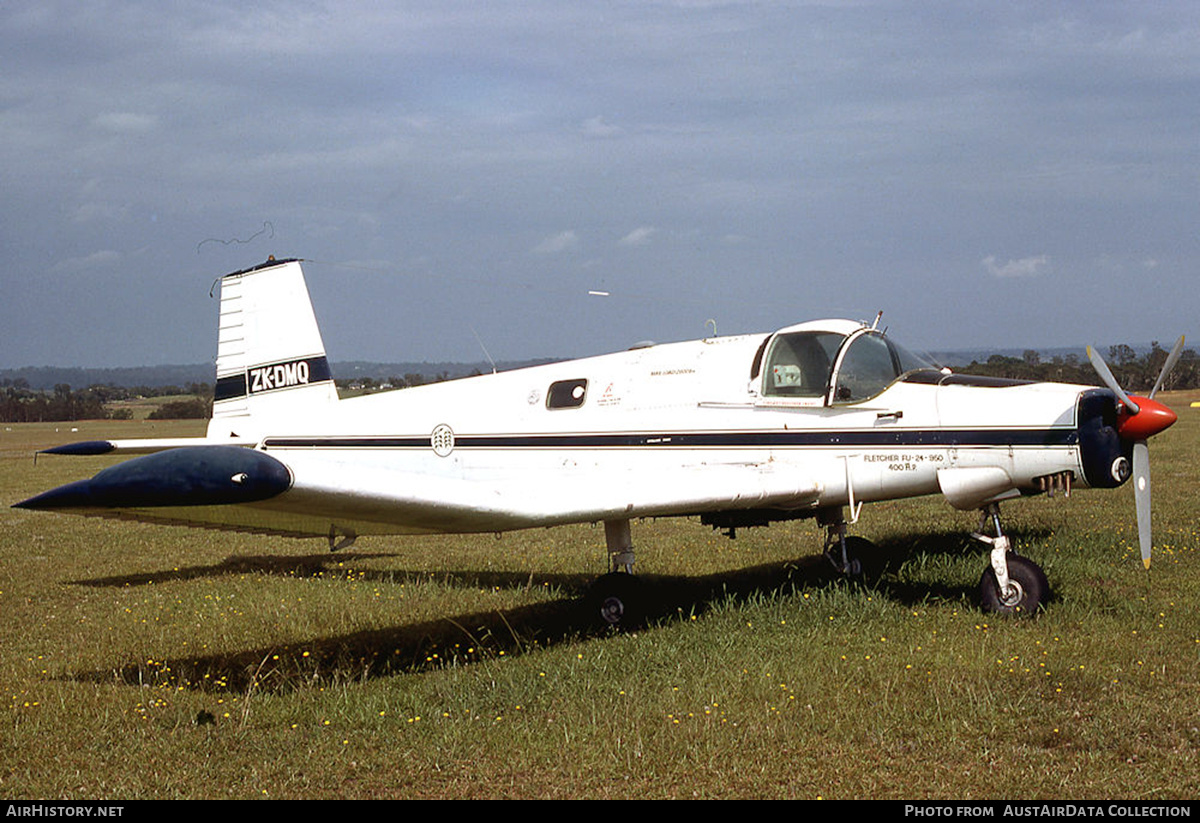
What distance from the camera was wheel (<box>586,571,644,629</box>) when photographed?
27.5 ft

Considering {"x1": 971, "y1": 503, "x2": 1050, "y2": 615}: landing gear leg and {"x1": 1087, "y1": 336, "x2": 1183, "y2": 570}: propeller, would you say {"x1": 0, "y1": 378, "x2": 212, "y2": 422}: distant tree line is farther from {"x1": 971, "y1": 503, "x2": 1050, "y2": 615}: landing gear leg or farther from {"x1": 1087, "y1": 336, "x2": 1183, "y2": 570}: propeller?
{"x1": 1087, "y1": 336, "x2": 1183, "y2": 570}: propeller

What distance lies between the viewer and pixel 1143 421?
7.50 meters

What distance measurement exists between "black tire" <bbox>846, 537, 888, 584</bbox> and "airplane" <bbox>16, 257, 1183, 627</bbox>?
0.08 ft

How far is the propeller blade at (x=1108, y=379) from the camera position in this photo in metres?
7.49

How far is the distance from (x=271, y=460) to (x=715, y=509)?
3.65m

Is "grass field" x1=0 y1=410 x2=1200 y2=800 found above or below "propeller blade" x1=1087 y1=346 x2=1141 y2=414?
below

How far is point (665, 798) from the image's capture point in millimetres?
4820

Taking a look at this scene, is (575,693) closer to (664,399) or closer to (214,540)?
(664,399)

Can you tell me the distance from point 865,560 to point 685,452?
2.89 meters

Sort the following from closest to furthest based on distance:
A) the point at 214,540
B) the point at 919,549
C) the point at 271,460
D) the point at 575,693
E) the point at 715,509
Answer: the point at 271,460 < the point at 575,693 < the point at 715,509 < the point at 919,549 < the point at 214,540

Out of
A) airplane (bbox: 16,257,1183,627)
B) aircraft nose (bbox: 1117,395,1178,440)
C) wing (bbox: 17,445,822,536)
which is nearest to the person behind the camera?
wing (bbox: 17,445,822,536)

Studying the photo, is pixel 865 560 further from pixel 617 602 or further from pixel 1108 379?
pixel 1108 379

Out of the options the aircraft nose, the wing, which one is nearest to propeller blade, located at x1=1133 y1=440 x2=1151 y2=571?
the aircraft nose

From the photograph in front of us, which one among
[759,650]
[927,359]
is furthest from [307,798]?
[927,359]
